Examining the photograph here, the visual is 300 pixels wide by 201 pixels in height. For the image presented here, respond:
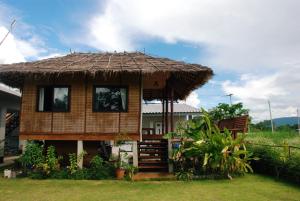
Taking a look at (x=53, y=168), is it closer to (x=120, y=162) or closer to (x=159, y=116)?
(x=120, y=162)

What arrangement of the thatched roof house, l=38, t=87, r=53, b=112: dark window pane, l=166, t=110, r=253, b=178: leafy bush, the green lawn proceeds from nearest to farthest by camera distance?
the green lawn
l=166, t=110, r=253, b=178: leafy bush
the thatched roof house
l=38, t=87, r=53, b=112: dark window pane

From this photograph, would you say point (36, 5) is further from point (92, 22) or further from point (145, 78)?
point (145, 78)

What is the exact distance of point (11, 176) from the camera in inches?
425

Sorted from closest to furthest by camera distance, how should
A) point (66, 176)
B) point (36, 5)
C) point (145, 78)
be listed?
point (36, 5) → point (66, 176) → point (145, 78)

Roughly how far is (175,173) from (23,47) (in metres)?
6.26

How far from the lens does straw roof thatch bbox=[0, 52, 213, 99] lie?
36.5ft

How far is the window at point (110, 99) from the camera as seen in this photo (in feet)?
39.2

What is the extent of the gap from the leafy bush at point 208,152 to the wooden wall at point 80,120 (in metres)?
1.61

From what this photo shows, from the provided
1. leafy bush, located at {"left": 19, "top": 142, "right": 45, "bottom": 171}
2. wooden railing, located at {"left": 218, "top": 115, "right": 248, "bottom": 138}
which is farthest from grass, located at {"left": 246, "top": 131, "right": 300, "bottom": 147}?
leafy bush, located at {"left": 19, "top": 142, "right": 45, "bottom": 171}

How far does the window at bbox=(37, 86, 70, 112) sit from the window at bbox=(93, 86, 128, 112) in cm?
105

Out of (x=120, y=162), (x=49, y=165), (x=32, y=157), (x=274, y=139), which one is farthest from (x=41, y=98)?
(x=274, y=139)

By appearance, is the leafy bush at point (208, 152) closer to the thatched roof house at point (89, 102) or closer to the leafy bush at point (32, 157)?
the thatched roof house at point (89, 102)

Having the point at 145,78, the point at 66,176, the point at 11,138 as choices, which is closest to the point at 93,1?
the point at 145,78

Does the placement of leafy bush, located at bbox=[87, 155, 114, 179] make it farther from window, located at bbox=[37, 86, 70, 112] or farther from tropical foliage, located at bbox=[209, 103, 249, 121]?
tropical foliage, located at bbox=[209, 103, 249, 121]
